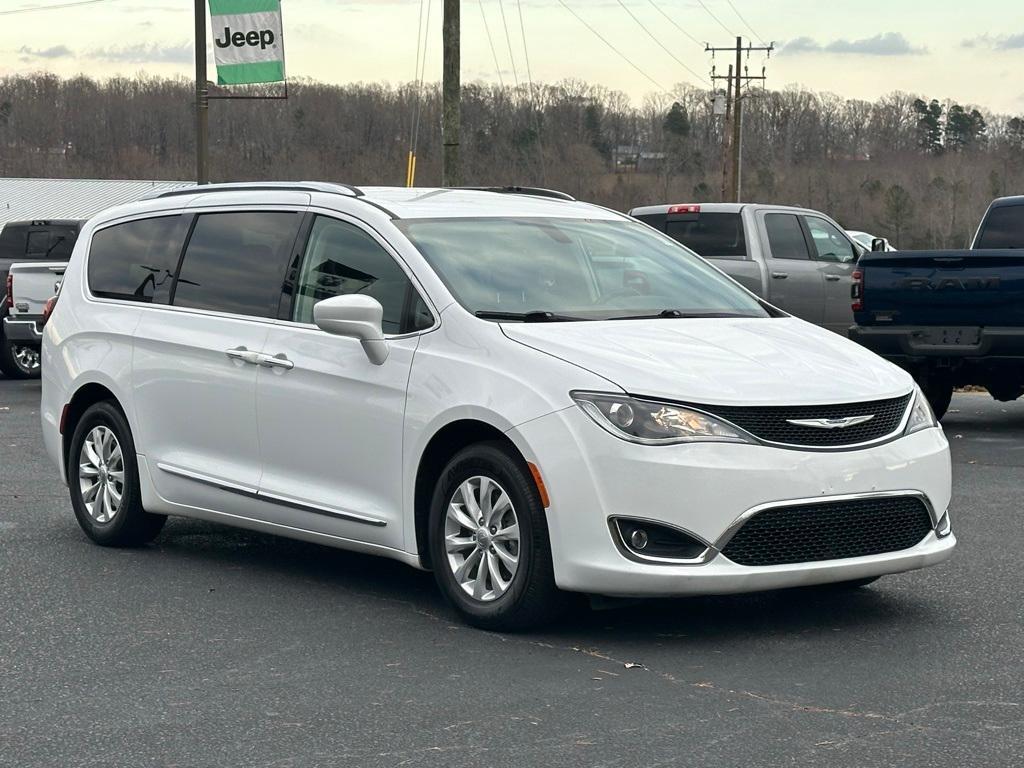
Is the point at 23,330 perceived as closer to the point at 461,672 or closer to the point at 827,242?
the point at 827,242

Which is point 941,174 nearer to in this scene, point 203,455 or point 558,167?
point 558,167

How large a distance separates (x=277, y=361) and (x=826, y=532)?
251 centimetres

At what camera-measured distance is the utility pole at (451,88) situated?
23.9m

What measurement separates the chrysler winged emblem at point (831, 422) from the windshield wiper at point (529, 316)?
3.61 ft

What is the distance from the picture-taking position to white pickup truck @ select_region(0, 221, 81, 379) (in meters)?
18.3

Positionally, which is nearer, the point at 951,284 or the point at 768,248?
the point at 951,284

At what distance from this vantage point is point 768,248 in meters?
18.7

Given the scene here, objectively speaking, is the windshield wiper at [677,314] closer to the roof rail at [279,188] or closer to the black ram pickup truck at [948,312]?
Result: the roof rail at [279,188]

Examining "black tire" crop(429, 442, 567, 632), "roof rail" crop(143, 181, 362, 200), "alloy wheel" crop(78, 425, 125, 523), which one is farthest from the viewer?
"alloy wheel" crop(78, 425, 125, 523)

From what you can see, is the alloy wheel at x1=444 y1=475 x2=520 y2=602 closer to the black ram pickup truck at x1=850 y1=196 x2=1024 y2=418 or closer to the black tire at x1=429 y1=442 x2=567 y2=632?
the black tire at x1=429 y1=442 x2=567 y2=632

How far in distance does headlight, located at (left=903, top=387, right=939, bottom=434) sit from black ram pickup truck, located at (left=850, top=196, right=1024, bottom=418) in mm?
6595

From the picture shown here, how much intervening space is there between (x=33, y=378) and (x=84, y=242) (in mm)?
12639

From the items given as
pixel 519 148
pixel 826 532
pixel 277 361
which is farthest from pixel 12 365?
pixel 519 148

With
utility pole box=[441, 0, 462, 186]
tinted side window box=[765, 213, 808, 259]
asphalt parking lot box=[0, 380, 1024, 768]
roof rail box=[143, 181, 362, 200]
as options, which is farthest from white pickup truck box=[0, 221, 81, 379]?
asphalt parking lot box=[0, 380, 1024, 768]
